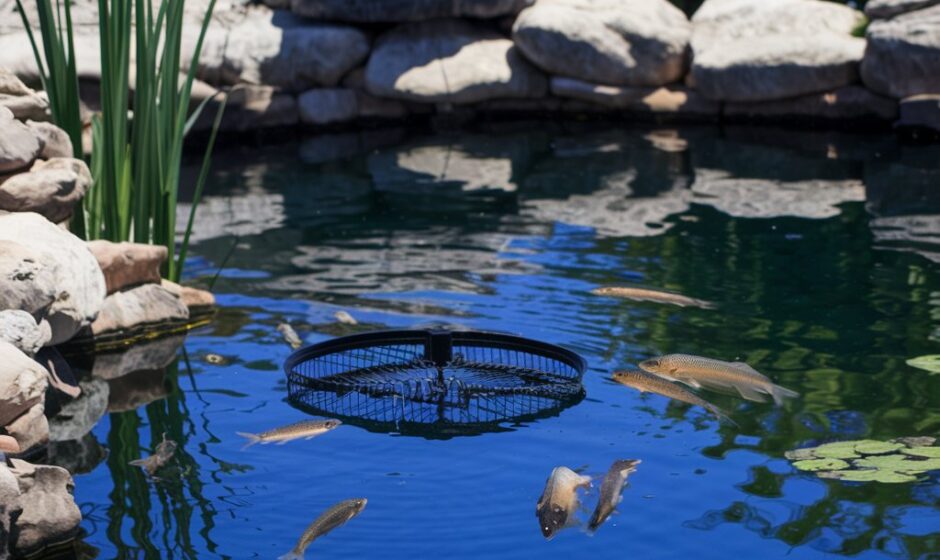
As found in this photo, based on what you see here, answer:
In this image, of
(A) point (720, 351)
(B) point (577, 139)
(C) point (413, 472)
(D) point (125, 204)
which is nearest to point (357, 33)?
(B) point (577, 139)

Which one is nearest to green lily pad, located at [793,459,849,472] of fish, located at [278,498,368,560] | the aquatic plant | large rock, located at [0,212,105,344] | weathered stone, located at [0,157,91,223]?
the aquatic plant

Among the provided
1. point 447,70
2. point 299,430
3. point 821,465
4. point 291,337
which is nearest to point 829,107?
point 447,70

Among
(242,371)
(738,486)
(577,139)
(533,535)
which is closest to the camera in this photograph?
(533,535)

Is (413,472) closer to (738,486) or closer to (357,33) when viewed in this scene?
(738,486)

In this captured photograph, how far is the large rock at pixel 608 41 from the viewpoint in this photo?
1491cm

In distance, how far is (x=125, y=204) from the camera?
674 cm

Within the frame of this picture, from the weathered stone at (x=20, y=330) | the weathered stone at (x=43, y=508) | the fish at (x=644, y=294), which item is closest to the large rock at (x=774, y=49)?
Answer: the fish at (x=644, y=294)

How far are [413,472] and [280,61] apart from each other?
11.4m

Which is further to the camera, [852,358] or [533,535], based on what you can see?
[852,358]

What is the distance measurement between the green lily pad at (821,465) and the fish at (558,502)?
1.05 metres

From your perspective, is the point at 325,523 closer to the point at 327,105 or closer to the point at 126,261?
the point at 126,261

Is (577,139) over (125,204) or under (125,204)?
under

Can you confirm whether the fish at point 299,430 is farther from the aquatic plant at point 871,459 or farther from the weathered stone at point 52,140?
the weathered stone at point 52,140

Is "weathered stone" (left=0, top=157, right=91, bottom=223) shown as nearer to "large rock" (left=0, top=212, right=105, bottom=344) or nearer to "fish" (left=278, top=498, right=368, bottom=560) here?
"large rock" (left=0, top=212, right=105, bottom=344)
